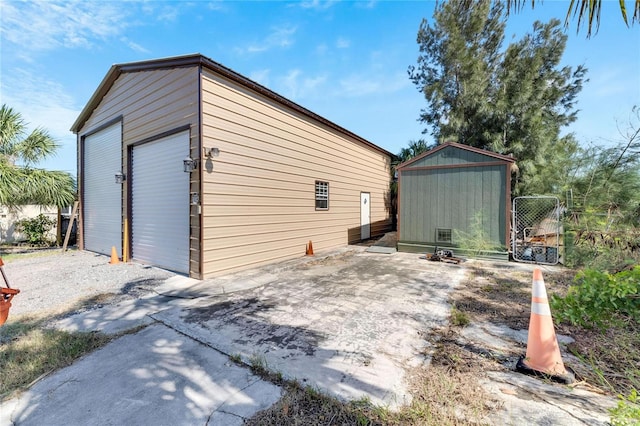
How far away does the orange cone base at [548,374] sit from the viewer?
194cm

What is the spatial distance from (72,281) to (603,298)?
24.7 feet

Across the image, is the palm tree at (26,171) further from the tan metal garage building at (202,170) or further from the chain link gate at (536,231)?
the chain link gate at (536,231)

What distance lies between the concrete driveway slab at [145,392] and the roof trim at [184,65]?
16.1 feet

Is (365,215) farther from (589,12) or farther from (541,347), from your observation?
(589,12)

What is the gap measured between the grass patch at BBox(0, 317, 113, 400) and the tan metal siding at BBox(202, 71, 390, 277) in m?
2.28

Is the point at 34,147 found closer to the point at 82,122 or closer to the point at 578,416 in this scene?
the point at 82,122

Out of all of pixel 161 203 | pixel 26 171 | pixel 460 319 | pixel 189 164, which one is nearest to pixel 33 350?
pixel 189 164

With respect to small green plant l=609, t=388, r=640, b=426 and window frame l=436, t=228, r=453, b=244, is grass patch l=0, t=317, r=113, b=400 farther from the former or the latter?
window frame l=436, t=228, r=453, b=244

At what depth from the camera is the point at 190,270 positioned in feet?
17.3

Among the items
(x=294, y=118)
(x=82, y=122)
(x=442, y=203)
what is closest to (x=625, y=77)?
(x=442, y=203)

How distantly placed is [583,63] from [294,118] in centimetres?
1250

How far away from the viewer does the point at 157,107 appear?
605 cm

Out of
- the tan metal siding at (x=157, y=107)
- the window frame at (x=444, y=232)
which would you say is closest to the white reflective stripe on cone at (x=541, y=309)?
the tan metal siding at (x=157, y=107)

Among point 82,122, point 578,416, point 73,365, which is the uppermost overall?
point 82,122
